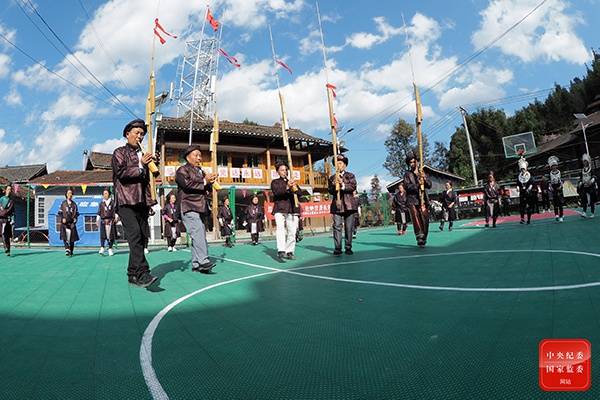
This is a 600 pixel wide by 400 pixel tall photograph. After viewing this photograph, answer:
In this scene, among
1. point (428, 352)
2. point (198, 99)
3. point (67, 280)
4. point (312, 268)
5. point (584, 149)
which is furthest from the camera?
point (584, 149)

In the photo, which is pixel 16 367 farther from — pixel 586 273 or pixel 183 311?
pixel 586 273

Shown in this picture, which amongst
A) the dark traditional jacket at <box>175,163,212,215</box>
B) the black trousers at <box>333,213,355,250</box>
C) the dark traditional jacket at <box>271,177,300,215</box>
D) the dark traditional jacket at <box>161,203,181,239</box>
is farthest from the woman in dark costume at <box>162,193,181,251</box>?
the dark traditional jacket at <box>175,163,212,215</box>

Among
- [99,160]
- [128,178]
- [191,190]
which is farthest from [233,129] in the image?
[128,178]

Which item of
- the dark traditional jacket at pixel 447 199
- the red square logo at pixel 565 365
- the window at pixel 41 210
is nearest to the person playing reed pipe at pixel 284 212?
the red square logo at pixel 565 365

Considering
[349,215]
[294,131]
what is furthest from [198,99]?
[349,215]

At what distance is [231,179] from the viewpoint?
87.0 feet

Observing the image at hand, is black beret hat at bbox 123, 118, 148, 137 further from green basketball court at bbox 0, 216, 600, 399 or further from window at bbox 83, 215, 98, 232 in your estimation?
window at bbox 83, 215, 98, 232

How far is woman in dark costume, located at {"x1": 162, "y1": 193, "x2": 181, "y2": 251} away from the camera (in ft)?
36.6

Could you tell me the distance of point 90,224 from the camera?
15188 millimetres

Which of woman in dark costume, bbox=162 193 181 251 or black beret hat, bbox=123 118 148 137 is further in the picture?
woman in dark costume, bbox=162 193 181 251

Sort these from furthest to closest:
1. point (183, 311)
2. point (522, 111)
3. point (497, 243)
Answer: point (522, 111) < point (497, 243) < point (183, 311)

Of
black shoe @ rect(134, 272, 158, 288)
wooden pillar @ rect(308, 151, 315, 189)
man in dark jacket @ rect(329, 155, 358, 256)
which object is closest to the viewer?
black shoe @ rect(134, 272, 158, 288)

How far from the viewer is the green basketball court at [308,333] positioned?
1.98 m

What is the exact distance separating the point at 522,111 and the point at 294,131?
2741cm
